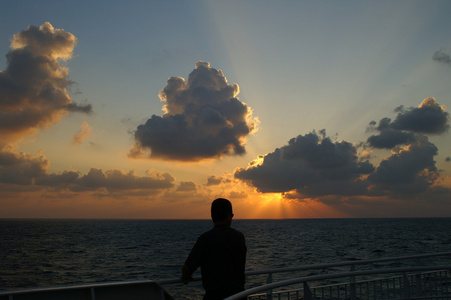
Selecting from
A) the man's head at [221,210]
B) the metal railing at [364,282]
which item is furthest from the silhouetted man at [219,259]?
the metal railing at [364,282]

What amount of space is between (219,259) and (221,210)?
1.63ft

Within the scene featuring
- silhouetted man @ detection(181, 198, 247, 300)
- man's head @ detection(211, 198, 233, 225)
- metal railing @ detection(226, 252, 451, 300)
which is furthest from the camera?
metal railing @ detection(226, 252, 451, 300)

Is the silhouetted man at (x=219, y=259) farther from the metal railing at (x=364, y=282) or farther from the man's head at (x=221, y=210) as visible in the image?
the metal railing at (x=364, y=282)

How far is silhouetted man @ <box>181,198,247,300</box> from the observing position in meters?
3.92

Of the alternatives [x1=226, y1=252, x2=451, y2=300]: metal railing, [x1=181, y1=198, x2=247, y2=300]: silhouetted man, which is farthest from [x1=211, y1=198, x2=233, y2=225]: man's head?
[x1=226, y1=252, x2=451, y2=300]: metal railing

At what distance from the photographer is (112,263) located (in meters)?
43.1

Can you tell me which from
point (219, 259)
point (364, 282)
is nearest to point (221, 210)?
point (219, 259)

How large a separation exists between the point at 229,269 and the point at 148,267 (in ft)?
123

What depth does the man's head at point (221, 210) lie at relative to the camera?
4.02 m

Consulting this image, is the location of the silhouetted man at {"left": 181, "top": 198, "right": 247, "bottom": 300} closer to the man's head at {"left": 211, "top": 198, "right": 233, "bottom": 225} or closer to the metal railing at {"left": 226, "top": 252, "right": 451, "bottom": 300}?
the man's head at {"left": 211, "top": 198, "right": 233, "bottom": 225}

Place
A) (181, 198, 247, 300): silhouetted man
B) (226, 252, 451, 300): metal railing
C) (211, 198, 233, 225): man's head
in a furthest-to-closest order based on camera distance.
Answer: (226, 252, 451, 300): metal railing → (211, 198, 233, 225): man's head → (181, 198, 247, 300): silhouetted man

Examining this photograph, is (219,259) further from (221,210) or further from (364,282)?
(364,282)

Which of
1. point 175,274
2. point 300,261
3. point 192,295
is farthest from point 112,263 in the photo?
point 192,295

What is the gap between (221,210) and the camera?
4035 mm
